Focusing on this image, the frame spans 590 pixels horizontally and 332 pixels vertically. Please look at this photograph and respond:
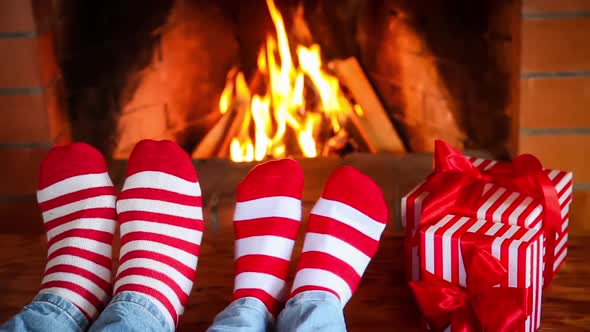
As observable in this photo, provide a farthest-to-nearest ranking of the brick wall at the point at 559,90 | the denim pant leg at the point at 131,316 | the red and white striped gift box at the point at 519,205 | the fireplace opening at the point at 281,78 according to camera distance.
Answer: the fireplace opening at the point at 281,78 → the brick wall at the point at 559,90 → the red and white striped gift box at the point at 519,205 → the denim pant leg at the point at 131,316

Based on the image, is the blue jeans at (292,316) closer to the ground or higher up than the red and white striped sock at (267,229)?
closer to the ground

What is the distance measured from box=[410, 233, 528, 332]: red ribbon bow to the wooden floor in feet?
0.36

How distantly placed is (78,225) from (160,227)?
0.13m

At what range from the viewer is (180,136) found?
1.74 meters

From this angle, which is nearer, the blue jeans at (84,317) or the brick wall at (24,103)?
the blue jeans at (84,317)

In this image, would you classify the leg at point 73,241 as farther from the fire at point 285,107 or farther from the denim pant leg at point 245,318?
the fire at point 285,107

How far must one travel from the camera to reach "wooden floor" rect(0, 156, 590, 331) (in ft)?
4.16

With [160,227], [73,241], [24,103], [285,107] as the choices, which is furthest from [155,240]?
[285,107]

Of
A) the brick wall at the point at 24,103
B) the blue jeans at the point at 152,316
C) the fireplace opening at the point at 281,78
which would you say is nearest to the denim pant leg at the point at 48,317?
the blue jeans at the point at 152,316

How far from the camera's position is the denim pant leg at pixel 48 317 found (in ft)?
3.55

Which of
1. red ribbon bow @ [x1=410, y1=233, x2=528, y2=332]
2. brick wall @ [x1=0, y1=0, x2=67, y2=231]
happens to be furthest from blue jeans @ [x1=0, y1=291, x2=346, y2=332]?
brick wall @ [x1=0, y1=0, x2=67, y2=231]

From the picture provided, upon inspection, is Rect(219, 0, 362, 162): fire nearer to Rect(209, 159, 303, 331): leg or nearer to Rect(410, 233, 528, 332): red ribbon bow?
Rect(209, 159, 303, 331): leg

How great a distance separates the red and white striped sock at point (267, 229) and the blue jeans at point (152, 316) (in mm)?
42

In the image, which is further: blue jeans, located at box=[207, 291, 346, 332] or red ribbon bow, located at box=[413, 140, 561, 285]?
red ribbon bow, located at box=[413, 140, 561, 285]
